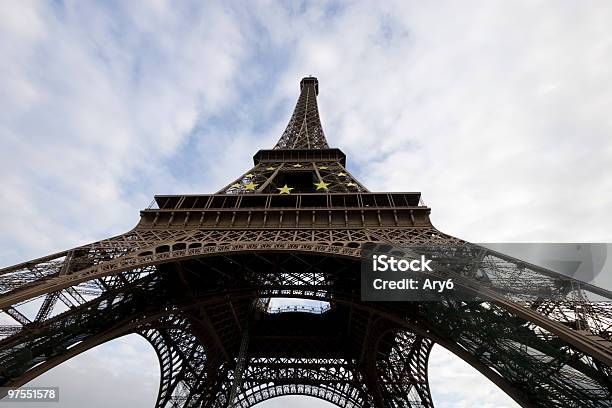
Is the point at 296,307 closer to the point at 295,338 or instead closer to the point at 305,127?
the point at 295,338

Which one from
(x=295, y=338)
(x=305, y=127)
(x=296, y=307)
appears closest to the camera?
(x=295, y=338)

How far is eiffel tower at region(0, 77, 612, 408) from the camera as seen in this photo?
1154cm

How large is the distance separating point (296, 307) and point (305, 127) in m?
18.0

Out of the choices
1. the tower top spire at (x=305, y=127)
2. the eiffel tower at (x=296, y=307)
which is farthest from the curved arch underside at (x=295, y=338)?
the tower top spire at (x=305, y=127)

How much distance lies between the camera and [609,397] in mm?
10234

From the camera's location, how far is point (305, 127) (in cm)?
3788

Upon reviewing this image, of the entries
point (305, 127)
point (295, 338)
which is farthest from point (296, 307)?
point (305, 127)

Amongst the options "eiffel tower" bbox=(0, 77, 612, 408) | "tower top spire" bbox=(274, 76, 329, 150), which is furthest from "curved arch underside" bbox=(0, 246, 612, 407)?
"tower top spire" bbox=(274, 76, 329, 150)

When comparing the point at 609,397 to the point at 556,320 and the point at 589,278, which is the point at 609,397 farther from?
the point at 589,278

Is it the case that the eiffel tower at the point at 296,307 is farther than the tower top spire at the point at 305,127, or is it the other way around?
the tower top spire at the point at 305,127

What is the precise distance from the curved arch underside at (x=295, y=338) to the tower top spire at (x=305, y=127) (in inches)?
594

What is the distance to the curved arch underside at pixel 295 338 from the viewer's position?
1209cm

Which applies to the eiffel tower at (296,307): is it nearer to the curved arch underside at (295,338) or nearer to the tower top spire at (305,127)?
the curved arch underside at (295,338)

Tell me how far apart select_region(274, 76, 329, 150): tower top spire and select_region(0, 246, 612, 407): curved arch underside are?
594 inches
